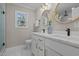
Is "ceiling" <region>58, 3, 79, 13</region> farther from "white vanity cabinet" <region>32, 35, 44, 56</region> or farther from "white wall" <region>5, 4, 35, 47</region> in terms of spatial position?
"white wall" <region>5, 4, 35, 47</region>

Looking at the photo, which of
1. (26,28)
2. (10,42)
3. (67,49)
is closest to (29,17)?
(26,28)

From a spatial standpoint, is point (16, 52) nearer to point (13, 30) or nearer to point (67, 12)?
point (13, 30)

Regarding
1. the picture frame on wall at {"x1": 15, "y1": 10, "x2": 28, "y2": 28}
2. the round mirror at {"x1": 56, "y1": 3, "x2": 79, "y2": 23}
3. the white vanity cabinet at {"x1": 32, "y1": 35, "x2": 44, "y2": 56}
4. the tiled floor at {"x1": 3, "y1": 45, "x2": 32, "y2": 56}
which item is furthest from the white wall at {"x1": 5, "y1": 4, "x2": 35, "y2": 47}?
the round mirror at {"x1": 56, "y1": 3, "x2": 79, "y2": 23}

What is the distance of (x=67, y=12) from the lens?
5.38ft

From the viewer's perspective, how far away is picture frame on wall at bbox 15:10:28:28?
360 cm

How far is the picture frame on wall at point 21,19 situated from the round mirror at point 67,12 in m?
2.23

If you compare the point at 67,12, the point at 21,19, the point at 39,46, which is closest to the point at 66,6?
the point at 67,12

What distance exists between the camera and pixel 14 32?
Result: 349 centimetres

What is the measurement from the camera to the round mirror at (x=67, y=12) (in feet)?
4.69

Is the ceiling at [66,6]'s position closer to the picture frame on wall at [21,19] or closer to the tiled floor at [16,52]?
the tiled floor at [16,52]

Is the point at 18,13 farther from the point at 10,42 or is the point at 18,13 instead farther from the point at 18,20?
the point at 10,42

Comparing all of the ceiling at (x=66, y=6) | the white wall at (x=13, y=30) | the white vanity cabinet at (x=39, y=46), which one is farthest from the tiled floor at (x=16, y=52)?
the ceiling at (x=66, y=6)

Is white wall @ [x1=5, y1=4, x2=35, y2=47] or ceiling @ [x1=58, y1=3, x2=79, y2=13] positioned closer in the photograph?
ceiling @ [x1=58, y1=3, x2=79, y2=13]

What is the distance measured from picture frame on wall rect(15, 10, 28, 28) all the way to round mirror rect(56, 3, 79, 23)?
87.7 inches
